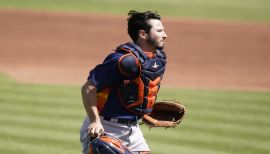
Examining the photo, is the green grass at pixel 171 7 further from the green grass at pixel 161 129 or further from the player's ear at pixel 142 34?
the player's ear at pixel 142 34

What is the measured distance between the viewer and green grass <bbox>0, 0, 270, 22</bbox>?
76.2ft

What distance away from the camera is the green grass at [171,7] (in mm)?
23234

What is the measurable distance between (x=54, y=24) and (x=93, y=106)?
1565 cm

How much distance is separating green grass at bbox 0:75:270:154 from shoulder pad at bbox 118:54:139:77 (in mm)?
3221

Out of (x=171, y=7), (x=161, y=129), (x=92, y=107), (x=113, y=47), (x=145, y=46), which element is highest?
(x=171, y=7)

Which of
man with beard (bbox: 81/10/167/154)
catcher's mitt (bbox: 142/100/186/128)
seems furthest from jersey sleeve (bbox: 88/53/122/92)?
catcher's mitt (bbox: 142/100/186/128)

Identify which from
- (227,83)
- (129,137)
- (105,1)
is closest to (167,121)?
(129,137)

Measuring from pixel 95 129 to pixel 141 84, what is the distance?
536 mm

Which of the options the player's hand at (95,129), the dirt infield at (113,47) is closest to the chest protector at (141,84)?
the player's hand at (95,129)

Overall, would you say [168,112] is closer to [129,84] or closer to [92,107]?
[129,84]

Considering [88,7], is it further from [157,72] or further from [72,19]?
[157,72]

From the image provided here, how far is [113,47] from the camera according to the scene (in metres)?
17.9

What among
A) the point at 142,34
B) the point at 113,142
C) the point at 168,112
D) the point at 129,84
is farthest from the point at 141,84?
the point at 168,112

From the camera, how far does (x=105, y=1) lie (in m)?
25.3
